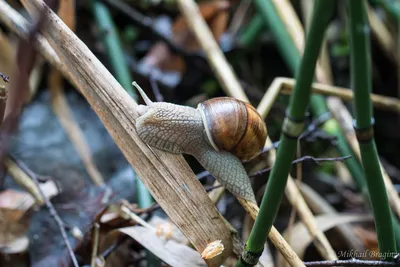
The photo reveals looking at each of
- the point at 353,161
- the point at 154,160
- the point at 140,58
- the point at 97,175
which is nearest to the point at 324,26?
the point at 154,160

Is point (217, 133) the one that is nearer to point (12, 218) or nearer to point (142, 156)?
point (142, 156)

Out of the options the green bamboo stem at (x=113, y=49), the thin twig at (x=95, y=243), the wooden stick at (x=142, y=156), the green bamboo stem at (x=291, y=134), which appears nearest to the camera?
the green bamboo stem at (x=291, y=134)

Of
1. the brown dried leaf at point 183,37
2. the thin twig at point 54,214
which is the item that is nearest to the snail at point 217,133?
the thin twig at point 54,214

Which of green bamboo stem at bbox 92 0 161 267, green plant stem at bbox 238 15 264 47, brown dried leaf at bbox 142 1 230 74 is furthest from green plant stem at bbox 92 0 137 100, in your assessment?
green plant stem at bbox 238 15 264 47

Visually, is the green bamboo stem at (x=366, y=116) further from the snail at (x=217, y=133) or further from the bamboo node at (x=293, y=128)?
the snail at (x=217, y=133)

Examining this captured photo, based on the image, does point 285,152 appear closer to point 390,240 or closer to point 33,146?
point 390,240

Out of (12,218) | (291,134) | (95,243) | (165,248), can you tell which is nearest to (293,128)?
(291,134)
